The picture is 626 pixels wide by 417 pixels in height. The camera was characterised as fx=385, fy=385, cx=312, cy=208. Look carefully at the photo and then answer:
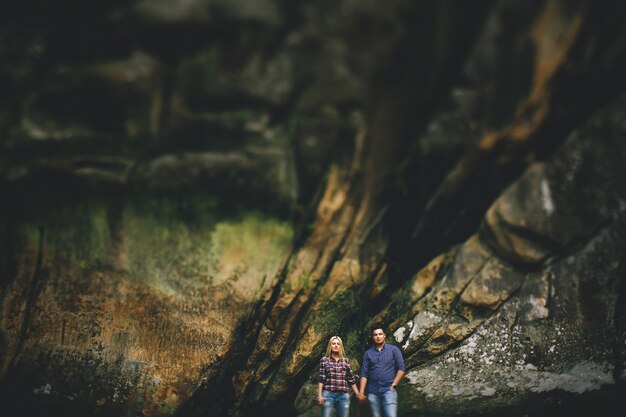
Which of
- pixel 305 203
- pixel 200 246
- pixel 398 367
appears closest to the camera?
pixel 305 203

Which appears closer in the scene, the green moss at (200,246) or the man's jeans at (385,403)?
the green moss at (200,246)

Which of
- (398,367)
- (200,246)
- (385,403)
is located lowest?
(385,403)

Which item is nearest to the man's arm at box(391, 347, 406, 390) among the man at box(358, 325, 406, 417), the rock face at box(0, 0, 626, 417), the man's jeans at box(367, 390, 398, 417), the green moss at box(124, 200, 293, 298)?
the man at box(358, 325, 406, 417)

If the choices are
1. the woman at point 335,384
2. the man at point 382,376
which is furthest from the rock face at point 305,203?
the man at point 382,376

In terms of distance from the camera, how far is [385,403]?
193 inches

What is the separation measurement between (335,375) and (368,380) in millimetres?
499

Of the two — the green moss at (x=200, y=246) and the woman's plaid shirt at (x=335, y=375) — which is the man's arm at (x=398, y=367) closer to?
the woman's plaid shirt at (x=335, y=375)

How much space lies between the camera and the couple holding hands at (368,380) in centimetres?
493

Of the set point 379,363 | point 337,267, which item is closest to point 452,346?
point 379,363

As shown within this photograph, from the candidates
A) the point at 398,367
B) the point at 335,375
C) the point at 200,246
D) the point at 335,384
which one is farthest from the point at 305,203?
the point at 398,367

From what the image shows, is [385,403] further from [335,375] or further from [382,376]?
[335,375]

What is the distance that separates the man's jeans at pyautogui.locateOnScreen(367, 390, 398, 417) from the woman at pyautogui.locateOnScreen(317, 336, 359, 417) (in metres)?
0.32

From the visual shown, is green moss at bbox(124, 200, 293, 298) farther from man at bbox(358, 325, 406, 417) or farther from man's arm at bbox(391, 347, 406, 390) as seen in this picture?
man's arm at bbox(391, 347, 406, 390)

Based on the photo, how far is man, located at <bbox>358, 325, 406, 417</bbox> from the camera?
4.90 m
